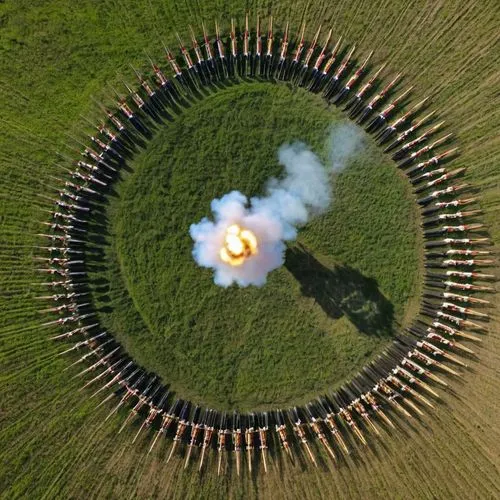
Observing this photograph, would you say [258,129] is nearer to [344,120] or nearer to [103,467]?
[344,120]

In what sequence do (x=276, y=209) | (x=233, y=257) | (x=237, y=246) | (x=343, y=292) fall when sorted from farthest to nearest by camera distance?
(x=343, y=292), (x=276, y=209), (x=233, y=257), (x=237, y=246)

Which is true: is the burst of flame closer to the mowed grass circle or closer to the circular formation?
the circular formation

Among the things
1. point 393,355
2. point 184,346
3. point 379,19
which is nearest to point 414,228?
point 393,355

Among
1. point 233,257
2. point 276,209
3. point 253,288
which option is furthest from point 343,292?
point 233,257

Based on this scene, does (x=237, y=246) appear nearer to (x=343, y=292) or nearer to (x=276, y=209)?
(x=276, y=209)

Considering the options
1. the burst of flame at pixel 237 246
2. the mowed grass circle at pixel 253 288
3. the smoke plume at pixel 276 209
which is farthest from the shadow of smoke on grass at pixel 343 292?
the burst of flame at pixel 237 246

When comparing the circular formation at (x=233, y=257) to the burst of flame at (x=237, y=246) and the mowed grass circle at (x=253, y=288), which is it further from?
the mowed grass circle at (x=253, y=288)

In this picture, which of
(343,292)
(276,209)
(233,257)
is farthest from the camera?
(343,292)
